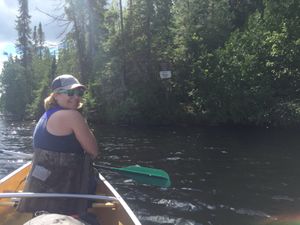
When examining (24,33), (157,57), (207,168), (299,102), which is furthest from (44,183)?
(24,33)

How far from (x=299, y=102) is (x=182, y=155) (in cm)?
1165

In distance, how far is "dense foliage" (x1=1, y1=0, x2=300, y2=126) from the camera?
2522 centimetres

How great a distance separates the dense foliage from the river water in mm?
7211

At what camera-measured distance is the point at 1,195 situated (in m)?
4.72

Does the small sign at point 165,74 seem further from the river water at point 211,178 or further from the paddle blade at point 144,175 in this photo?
the paddle blade at point 144,175

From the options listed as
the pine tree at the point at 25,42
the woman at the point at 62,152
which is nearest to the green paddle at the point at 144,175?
the woman at the point at 62,152

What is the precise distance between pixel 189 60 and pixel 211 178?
64.5 feet

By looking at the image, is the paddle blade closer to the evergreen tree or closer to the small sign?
the small sign

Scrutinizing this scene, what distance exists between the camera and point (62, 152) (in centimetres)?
449

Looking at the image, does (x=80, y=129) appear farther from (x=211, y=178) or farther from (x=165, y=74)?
(x=165, y=74)

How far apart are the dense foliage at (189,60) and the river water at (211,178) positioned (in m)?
7.21

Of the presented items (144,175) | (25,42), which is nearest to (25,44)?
(25,42)

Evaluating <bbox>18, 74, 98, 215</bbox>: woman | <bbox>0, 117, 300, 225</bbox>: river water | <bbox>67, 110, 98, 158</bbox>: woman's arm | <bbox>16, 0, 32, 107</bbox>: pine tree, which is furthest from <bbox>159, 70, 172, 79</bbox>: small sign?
<bbox>16, 0, 32, 107</bbox>: pine tree

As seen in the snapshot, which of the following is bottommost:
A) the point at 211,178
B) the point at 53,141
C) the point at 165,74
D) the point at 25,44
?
the point at 211,178
